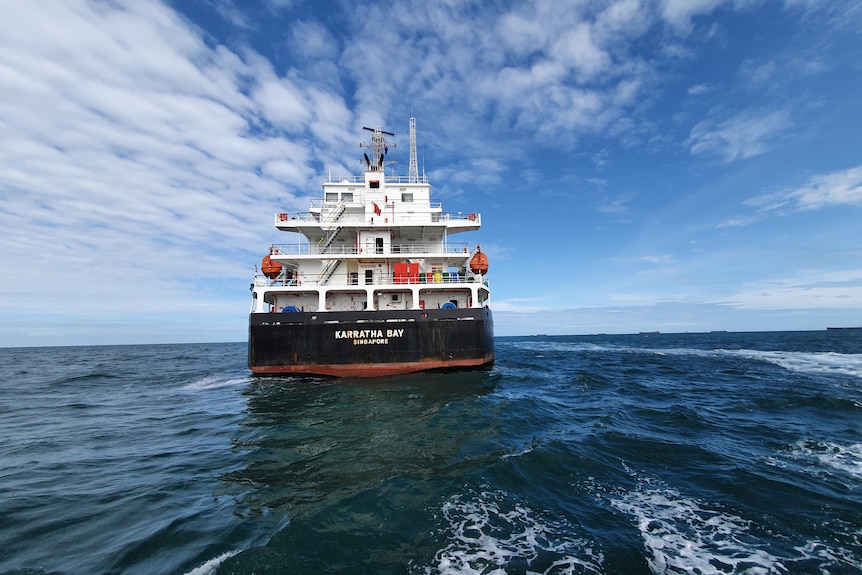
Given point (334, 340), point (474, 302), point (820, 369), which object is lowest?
point (820, 369)

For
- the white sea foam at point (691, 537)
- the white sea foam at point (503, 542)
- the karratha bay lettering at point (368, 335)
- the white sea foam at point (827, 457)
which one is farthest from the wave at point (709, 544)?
the karratha bay lettering at point (368, 335)

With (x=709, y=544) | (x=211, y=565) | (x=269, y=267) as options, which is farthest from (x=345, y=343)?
(x=709, y=544)

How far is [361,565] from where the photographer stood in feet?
13.9

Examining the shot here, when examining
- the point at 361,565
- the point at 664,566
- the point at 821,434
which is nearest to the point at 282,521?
the point at 361,565

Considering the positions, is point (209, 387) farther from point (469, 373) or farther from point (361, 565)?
point (361, 565)

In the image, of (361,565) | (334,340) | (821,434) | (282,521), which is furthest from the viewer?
(334,340)

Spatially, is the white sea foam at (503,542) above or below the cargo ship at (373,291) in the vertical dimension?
below

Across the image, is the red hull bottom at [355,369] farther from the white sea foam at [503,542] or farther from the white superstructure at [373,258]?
the white sea foam at [503,542]

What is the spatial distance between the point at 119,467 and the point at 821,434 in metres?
16.0

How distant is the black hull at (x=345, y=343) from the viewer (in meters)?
17.2

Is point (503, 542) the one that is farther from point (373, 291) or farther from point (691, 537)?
point (373, 291)

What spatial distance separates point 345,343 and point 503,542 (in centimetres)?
1332

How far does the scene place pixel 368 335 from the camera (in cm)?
1725

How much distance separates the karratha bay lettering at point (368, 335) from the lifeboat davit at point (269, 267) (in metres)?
5.11
